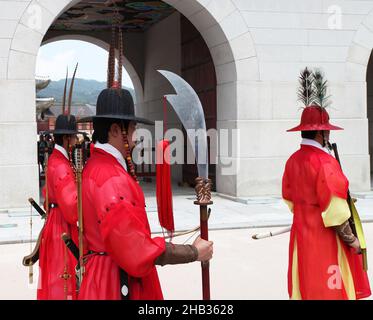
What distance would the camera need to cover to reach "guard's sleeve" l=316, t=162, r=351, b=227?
4.20 meters

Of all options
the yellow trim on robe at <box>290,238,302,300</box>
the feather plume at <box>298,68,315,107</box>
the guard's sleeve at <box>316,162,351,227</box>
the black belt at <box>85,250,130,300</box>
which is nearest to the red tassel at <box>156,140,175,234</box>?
the black belt at <box>85,250,130,300</box>

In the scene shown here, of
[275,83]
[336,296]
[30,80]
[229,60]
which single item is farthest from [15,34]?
[336,296]

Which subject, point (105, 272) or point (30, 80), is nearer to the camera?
point (105, 272)

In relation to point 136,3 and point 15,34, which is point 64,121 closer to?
point 15,34

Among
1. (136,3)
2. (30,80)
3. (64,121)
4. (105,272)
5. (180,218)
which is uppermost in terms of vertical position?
(136,3)

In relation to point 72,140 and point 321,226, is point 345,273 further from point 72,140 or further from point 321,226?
point 72,140

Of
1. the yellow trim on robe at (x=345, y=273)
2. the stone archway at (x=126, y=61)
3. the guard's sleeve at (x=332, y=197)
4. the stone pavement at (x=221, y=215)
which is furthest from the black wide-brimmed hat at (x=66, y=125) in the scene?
the stone archway at (x=126, y=61)

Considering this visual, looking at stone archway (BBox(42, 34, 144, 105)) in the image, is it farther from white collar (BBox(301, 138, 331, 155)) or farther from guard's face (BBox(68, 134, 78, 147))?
white collar (BBox(301, 138, 331, 155))

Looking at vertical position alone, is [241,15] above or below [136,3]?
below

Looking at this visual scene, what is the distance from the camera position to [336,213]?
419 centimetres

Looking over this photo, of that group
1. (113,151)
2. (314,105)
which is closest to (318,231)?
(314,105)

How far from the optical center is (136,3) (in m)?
17.5

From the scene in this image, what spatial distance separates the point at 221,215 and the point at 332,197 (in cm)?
638

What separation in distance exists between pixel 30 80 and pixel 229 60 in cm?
398
